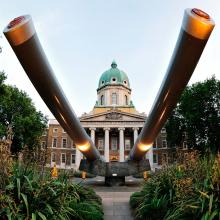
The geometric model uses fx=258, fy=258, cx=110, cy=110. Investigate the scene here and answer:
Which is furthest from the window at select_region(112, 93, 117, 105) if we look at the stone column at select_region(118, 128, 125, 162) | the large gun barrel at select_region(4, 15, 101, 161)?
the large gun barrel at select_region(4, 15, 101, 161)

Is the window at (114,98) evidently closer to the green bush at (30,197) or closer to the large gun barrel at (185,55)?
the large gun barrel at (185,55)

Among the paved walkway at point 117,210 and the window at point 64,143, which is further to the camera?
the window at point 64,143

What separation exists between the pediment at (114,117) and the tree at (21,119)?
723 inches

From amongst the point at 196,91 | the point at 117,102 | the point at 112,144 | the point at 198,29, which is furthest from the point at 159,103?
the point at 117,102

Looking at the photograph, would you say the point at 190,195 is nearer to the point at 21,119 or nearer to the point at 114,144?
the point at 21,119

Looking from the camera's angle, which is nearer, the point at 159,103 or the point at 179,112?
the point at 159,103

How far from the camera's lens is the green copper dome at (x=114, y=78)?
209 ft

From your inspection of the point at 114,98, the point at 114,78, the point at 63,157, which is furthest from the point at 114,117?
the point at 63,157

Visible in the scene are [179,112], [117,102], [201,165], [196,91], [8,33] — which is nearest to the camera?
[8,33]

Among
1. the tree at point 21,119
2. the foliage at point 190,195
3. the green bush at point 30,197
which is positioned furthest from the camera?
the tree at point 21,119

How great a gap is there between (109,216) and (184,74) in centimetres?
560

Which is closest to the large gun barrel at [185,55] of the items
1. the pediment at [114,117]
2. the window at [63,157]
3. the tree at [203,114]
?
the tree at [203,114]

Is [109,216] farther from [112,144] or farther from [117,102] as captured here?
[117,102]

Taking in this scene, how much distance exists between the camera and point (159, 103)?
5.35 m
